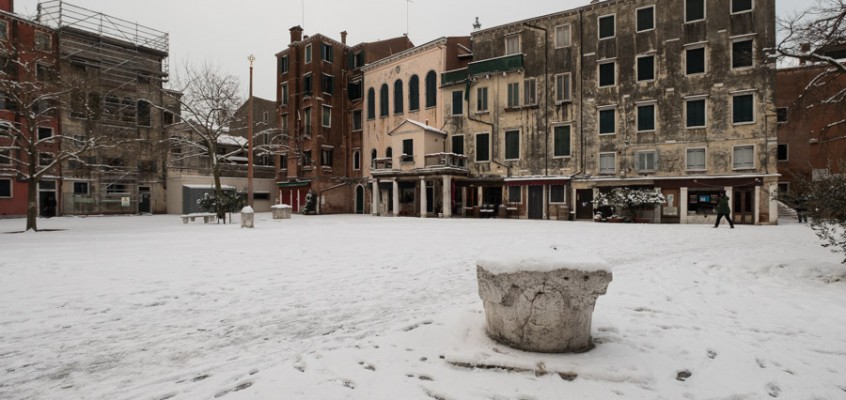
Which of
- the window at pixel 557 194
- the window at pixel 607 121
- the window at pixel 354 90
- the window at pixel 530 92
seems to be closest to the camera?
the window at pixel 607 121

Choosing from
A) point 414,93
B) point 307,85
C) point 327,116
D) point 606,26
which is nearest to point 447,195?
point 414,93

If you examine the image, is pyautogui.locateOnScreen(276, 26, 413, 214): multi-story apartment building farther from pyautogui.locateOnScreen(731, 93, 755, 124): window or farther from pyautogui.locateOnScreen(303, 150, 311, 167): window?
pyautogui.locateOnScreen(731, 93, 755, 124): window

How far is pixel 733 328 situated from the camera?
420 cm

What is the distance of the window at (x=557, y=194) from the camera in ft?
84.8

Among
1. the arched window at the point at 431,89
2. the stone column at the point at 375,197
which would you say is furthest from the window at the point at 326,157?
the arched window at the point at 431,89

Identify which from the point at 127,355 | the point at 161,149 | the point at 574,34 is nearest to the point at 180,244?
the point at 127,355

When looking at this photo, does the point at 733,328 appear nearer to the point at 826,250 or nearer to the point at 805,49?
the point at 826,250

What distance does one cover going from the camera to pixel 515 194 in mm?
27297

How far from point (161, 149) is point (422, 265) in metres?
35.8

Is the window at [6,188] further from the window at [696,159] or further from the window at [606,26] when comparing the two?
the window at [696,159]

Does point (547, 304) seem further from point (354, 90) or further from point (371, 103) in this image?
point (354, 90)

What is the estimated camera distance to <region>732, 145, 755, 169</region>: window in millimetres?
21203

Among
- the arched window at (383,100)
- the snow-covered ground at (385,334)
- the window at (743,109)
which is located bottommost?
the snow-covered ground at (385,334)

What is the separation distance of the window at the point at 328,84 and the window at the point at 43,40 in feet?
67.1
